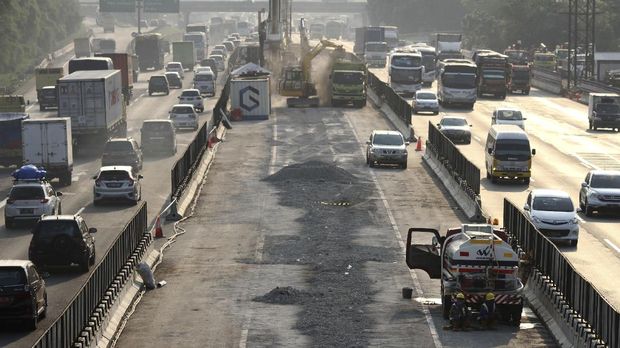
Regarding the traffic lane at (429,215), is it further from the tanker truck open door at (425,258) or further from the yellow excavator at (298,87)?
the yellow excavator at (298,87)

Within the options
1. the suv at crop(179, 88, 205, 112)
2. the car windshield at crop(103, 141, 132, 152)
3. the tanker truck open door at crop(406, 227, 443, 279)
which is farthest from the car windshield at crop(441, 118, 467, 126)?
the tanker truck open door at crop(406, 227, 443, 279)

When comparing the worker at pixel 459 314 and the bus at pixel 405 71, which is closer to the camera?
the worker at pixel 459 314

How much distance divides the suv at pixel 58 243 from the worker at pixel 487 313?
39.5ft

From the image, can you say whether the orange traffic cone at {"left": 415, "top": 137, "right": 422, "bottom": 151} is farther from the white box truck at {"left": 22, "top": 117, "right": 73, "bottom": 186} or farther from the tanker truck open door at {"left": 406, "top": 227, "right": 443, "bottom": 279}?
the tanker truck open door at {"left": 406, "top": 227, "right": 443, "bottom": 279}

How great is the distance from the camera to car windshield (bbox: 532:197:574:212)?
148 ft

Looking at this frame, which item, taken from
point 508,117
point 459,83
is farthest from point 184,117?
point 459,83

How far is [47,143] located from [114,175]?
5.94m

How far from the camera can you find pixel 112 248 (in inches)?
1366

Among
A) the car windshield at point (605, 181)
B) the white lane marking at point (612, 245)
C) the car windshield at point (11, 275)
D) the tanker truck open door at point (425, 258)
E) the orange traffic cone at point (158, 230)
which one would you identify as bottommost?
the white lane marking at point (612, 245)

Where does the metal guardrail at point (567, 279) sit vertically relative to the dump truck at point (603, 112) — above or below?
above

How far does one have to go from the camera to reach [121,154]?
6159cm

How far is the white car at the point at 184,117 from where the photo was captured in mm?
83438

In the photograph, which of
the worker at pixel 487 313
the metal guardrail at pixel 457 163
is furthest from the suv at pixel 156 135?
the worker at pixel 487 313

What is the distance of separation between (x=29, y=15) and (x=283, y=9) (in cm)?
2967
